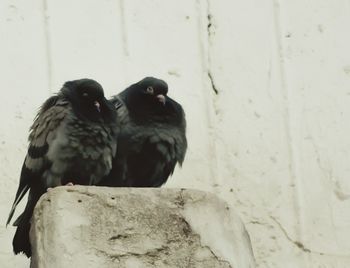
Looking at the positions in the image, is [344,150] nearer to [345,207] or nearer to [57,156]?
[345,207]

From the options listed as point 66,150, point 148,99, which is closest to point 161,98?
point 148,99

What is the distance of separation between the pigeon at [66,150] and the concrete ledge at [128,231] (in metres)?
0.50

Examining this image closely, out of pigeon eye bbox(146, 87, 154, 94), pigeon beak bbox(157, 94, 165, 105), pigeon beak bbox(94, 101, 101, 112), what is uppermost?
pigeon beak bbox(94, 101, 101, 112)

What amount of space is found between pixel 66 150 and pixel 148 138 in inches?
16.7

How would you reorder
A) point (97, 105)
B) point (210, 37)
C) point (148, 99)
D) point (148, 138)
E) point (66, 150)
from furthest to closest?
point (210, 37)
point (148, 99)
point (148, 138)
point (97, 105)
point (66, 150)

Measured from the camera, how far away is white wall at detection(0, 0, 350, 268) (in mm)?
5742

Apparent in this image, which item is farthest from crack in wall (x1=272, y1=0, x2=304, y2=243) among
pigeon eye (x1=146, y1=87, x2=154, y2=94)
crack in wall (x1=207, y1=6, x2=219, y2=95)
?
pigeon eye (x1=146, y1=87, x2=154, y2=94)

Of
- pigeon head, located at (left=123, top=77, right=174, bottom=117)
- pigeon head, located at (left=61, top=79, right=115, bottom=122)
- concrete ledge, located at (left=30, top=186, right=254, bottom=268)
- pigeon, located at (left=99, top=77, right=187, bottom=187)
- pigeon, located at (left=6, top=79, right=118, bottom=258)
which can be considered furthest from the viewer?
pigeon head, located at (left=123, top=77, right=174, bottom=117)

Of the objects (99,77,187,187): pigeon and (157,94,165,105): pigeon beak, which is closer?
(99,77,187,187): pigeon

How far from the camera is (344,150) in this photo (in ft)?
19.6

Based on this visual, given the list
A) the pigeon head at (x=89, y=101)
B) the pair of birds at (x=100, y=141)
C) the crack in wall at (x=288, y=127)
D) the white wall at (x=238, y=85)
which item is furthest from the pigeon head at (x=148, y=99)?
the crack in wall at (x=288, y=127)

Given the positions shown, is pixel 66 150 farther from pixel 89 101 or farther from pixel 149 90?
pixel 149 90

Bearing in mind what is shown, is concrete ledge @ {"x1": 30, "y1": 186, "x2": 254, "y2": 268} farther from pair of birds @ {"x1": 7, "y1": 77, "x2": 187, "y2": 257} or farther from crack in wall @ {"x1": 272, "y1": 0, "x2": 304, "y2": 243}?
crack in wall @ {"x1": 272, "y1": 0, "x2": 304, "y2": 243}

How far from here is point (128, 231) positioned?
4359 millimetres
